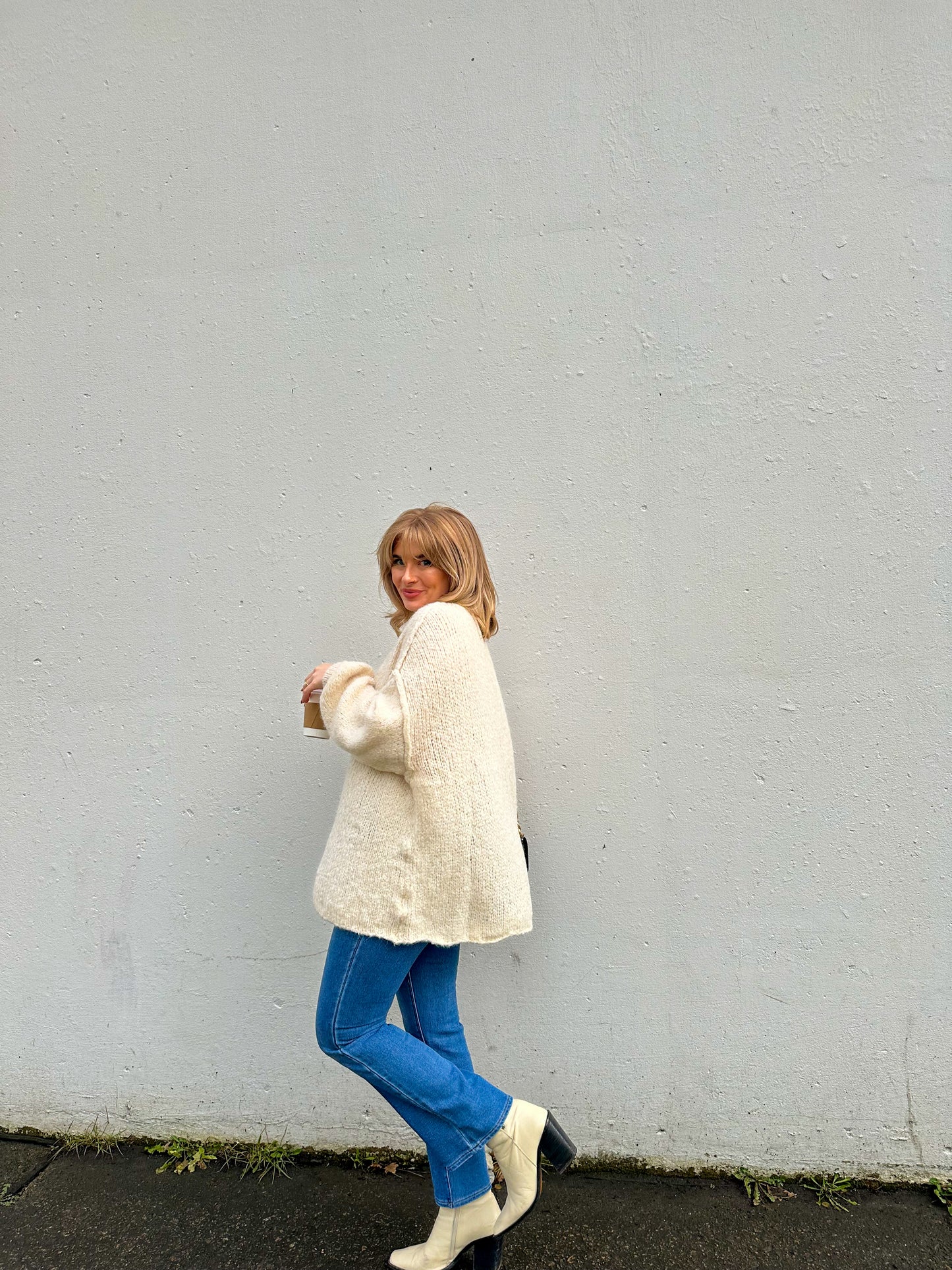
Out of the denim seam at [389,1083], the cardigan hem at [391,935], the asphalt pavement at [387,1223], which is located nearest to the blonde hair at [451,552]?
the cardigan hem at [391,935]

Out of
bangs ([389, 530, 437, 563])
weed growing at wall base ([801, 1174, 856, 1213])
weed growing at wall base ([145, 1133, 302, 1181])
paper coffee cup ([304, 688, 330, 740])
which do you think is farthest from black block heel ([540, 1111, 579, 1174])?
bangs ([389, 530, 437, 563])

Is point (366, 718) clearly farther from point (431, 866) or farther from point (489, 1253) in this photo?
point (489, 1253)

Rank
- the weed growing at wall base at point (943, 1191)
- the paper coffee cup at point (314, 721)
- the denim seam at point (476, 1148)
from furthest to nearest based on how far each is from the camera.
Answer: the weed growing at wall base at point (943, 1191)
the paper coffee cup at point (314, 721)
the denim seam at point (476, 1148)

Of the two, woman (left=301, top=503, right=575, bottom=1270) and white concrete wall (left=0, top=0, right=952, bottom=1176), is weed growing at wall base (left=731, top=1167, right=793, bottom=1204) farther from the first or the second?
woman (left=301, top=503, right=575, bottom=1270)

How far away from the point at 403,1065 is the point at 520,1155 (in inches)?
15.6

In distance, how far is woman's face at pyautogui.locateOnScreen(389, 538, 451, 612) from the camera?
6.57ft

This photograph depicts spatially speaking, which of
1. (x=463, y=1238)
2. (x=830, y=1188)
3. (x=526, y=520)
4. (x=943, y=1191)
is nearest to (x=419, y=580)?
(x=526, y=520)

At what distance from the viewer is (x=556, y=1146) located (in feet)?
6.50

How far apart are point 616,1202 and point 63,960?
1.88 meters

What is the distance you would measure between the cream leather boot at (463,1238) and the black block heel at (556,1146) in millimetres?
172

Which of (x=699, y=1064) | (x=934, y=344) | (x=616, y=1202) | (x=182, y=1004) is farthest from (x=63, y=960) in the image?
(x=934, y=344)

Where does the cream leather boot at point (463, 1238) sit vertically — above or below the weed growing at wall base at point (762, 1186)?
above

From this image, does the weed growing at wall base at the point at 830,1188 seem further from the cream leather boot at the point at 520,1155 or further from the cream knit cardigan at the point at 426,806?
the cream knit cardigan at the point at 426,806

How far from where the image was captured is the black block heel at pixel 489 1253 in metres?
1.96
